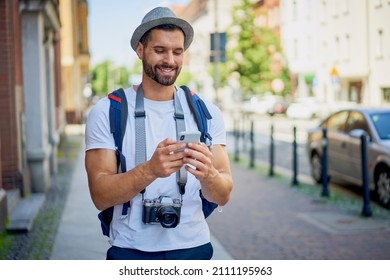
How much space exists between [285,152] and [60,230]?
11302mm

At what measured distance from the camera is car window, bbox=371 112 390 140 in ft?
32.4

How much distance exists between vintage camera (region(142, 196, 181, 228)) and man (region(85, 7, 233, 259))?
0.01 m

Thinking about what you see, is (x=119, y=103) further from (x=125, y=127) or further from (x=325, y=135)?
(x=325, y=135)

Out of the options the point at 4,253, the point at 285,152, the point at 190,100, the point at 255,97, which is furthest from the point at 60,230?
the point at 255,97

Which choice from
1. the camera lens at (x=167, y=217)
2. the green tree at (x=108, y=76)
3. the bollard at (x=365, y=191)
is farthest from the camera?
the green tree at (x=108, y=76)

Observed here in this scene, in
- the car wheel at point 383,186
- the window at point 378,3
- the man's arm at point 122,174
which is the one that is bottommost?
the car wheel at point 383,186

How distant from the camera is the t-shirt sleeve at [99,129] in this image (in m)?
2.83

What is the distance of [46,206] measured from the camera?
9.56 metres

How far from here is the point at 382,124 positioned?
10.1 m

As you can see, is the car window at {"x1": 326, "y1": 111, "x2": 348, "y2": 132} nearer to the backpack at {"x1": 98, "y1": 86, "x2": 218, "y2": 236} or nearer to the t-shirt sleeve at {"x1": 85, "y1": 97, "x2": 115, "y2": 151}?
the backpack at {"x1": 98, "y1": 86, "x2": 218, "y2": 236}

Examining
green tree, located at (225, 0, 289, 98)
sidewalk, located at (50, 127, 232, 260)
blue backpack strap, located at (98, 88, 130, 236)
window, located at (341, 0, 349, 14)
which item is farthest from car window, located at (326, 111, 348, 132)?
green tree, located at (225, 0, 289, 98)

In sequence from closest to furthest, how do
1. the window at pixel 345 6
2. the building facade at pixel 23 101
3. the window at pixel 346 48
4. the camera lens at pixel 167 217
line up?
1. the camera lens at pixel 167 217
2. the window at pixel 345 6
3. the window at pixel 346 48
4. the building facade at pixel 23 101

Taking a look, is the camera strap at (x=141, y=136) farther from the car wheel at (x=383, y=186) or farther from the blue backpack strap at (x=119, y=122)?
the car wheel at (x=383, y=186)

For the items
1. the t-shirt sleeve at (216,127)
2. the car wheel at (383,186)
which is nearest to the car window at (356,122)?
the car wheel at (383,186)
